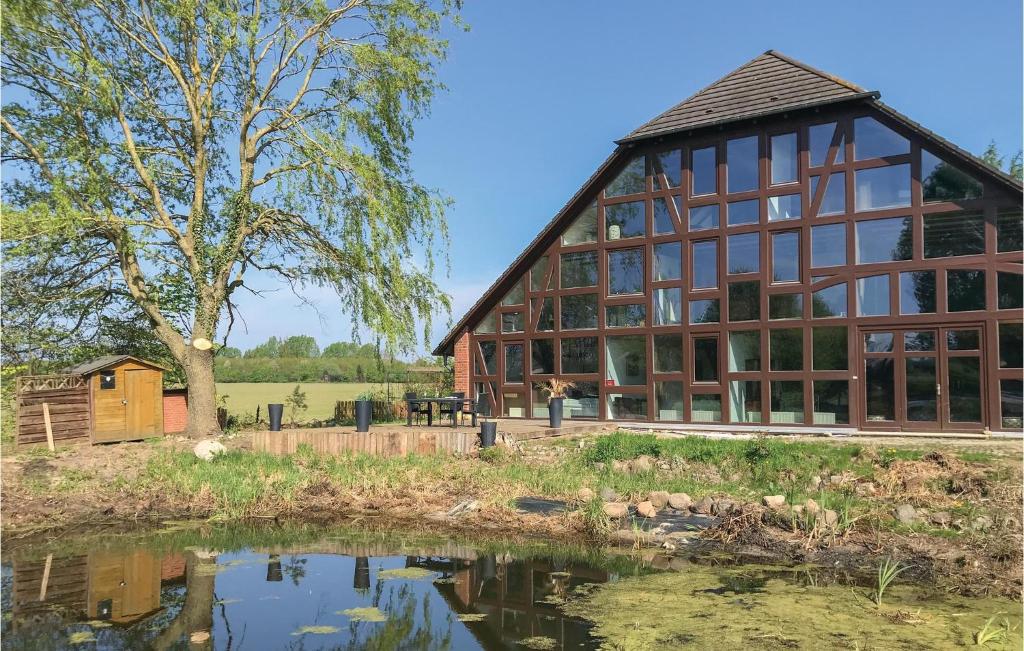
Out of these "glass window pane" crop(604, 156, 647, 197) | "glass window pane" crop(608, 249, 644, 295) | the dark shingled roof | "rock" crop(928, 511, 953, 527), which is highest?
the dark shingled roof

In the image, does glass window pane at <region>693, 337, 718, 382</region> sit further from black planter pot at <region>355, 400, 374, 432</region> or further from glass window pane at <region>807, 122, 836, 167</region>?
black planter pot at <region>355, 400, 374, 432</region>

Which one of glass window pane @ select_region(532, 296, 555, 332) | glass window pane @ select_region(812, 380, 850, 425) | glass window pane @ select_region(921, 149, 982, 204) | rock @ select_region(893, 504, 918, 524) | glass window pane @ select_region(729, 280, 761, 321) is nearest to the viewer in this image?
rock @ select_region(893, 504, 918, 524)

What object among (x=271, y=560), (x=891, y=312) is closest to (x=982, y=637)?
(x=271, y=560)

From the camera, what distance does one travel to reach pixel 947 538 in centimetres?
868

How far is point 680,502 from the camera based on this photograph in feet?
34.3

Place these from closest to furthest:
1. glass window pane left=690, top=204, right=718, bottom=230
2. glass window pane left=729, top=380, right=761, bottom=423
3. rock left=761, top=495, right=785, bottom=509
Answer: rock left=761, top=495, right=785, bottom=509, glass window pane left=729, top=380, right=761, bottom=423, glass window pane left=690, top=204, right=718, bottom=230

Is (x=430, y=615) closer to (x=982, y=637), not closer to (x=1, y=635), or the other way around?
(x=1, y=635)

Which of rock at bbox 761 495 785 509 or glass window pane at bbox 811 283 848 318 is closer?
rock at bbox 761 495 785 509

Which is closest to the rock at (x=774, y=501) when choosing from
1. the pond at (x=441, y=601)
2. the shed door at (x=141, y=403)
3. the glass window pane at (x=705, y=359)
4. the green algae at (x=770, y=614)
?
the pond at (x=441, y=601)

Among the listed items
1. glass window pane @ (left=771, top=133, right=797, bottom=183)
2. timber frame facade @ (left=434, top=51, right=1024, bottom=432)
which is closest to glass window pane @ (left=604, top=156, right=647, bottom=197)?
timber frame facade @ (left=434, top=51, right=1024, bottom=432)

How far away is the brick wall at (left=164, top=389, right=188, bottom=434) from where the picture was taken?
696 inches

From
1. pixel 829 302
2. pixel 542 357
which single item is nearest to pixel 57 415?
pixel 542 357

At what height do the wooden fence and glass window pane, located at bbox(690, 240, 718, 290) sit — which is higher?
glass window pane, located at bbox(690, 240, 718, 290)

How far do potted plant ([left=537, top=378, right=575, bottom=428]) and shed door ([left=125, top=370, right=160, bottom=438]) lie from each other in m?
9.17
